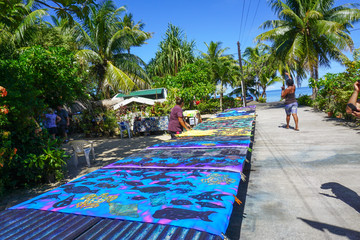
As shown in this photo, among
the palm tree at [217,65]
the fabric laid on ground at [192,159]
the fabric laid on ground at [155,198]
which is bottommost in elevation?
the fabric laid on ground at [155,198]

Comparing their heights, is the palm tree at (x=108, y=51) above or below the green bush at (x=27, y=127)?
above

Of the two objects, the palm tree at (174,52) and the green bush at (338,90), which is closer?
the green bush at (338,90)

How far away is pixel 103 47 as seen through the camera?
15.3 meters

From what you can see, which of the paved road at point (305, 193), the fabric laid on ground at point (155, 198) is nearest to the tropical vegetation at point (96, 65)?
the fabric laid on ground at point (155, 198)

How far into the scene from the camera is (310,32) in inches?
671

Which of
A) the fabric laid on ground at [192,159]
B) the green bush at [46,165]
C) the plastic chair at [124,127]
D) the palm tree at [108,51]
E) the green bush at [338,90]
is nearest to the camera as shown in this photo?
the fabric laid on ground at [192,159]

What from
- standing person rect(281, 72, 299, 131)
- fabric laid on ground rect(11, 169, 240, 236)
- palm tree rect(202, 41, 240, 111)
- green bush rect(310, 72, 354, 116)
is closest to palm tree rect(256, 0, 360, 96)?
palm tree rect(202, 41, 240, 111)

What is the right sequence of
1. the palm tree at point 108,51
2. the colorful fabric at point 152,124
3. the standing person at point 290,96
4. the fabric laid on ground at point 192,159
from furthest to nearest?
the palm tree at point 108,51 → the colorful fabric at point 152,124 → the standing person at point 290,96 → the fabric laid on ground at point 192,159

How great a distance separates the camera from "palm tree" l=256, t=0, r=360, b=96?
15.4 meters

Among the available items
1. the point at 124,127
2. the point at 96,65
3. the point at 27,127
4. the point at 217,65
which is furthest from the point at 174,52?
the point at 27,127

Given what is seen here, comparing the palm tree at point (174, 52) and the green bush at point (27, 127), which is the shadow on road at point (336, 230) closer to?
the green bush at point (27, 127)

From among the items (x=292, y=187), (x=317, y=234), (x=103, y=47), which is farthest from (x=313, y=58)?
(x=317, y=234)

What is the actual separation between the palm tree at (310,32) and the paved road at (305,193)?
498 inches

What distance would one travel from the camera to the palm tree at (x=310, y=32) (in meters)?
15.4
